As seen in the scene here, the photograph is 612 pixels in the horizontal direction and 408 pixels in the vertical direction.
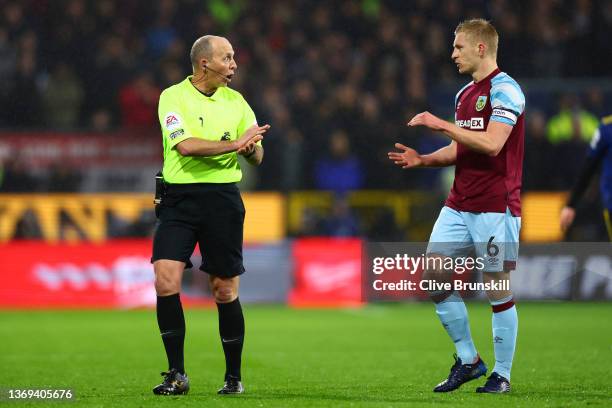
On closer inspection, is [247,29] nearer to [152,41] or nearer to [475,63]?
[152,41]

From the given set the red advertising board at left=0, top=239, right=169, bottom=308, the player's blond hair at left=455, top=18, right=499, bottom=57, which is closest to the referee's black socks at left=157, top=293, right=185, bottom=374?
the player's blond hair at left=455, top=18, right=499, bottom=57

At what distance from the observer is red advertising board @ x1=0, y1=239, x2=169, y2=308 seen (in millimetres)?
16125

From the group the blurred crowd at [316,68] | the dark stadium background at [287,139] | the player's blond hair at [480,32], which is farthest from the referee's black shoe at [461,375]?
the blurred crowd at [316,68]

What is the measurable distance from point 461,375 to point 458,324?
1.03 feet

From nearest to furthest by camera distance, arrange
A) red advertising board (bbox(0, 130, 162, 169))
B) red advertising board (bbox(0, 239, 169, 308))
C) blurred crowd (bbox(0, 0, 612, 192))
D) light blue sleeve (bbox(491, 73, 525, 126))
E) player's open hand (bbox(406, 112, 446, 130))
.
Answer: player's open hand (bbox(406, 112, 446, 130)) → light blue sleeve (bbox(491, 73, 525, 126)) → red advertising board (bbox(0, 239, 169, 308)) → red advertising board (bbox(0, 130, 162, 169)) → blurred crowd (bbox(0, 0, 612, 192))

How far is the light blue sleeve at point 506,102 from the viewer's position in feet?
23.0

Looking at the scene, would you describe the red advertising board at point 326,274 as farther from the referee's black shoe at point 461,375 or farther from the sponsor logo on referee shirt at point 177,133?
the sponsor logo on referee shirt at point 177,133

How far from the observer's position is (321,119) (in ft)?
60.3

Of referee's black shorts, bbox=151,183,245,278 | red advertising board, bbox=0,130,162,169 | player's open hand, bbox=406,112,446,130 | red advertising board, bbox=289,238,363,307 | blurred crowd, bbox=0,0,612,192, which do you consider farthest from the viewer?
blurred crowd, bbox=0,0,612,192

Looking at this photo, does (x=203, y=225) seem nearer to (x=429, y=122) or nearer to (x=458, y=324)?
(x=429, y=122)

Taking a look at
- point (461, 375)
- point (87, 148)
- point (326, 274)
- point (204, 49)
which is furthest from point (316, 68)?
point (461, 375)

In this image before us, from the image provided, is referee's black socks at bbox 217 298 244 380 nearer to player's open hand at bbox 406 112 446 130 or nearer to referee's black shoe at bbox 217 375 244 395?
referee's black shoe at bbox 217 375 244 395

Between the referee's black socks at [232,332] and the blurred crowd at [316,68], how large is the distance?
33.0 feet

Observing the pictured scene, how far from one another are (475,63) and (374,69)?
12.6 meters
